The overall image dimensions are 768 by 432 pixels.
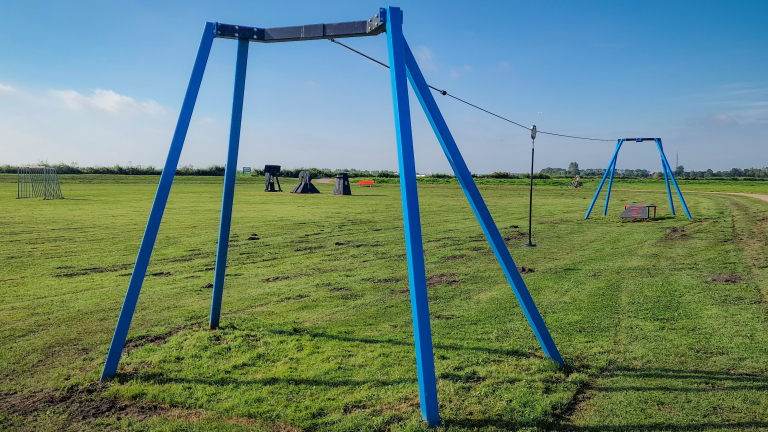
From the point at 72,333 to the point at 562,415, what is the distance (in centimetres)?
591

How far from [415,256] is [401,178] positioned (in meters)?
0.63

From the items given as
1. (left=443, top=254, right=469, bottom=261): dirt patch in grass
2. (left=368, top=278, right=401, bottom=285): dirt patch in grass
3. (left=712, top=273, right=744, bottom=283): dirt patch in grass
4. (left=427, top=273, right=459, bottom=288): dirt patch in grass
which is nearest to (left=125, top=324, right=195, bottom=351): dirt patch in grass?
(left=368, top=278, right=401, bottom=285): dirt patch in grass

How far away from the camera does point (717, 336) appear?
586 cm

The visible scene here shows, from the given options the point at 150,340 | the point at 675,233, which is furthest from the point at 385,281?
the point at 675,233

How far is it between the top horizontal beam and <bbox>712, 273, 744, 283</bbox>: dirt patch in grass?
27.5ft

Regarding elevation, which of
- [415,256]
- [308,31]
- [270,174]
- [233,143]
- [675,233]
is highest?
[308,31]

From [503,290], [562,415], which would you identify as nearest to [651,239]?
[503,290]

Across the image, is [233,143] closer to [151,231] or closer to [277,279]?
[151,231]

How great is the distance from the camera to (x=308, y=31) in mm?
5090

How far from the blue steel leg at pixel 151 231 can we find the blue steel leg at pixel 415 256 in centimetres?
230

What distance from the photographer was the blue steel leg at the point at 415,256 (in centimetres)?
366

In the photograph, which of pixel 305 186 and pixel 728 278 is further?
pixel 305 186

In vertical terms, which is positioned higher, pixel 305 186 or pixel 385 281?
pixel 305 186

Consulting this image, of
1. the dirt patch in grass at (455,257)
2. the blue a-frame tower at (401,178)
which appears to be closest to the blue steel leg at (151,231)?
the blue a-frame tower at (401,178)
